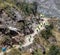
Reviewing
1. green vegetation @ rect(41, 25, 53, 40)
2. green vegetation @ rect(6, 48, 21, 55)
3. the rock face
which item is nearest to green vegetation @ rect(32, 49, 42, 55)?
green vegetation @ rect(6, 48, 21, 55)

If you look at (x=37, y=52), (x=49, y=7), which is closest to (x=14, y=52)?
(x=37, y=52)

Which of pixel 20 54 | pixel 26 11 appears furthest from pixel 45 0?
pixel 20 54

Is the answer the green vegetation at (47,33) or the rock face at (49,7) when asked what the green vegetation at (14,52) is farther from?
the rock face at (49,7)

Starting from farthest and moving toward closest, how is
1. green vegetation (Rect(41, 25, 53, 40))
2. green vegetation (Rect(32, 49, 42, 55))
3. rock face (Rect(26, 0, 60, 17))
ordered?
rock face (Rect(26, 0, 60, 17)) → green vegetation (Rect(41, 25, 53, 40)) → green vegetation (Rect(32, 49, 42, 55))

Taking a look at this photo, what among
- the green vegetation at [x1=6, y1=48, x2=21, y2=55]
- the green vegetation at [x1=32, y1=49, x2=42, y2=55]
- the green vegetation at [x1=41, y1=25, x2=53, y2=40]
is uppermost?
the green vegetation at [x1=6, y1=48, x2=21, y2=55]

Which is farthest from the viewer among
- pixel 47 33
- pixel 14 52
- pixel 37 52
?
pixel 47 33

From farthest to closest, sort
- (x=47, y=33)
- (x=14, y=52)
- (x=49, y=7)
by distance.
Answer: (x=49, y=7) < (x=47, y=33) < (x=14, y=52)

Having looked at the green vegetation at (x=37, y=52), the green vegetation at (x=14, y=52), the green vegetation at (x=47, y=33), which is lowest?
the green vegetation at (x=37, y=52)

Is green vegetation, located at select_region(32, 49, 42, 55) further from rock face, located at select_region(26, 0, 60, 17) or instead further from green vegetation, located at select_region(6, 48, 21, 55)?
rock face, located at select_region(26, 0, 60, 17)

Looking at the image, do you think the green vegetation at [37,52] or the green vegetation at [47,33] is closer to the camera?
the green vegetation at [37,52]

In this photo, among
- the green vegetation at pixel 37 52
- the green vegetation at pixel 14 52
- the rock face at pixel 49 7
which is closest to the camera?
the green vegetation at pixel 14 52

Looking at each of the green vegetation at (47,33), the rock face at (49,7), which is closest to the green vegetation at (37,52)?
the green vegetation at (47,33)

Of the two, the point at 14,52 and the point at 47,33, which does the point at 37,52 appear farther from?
the point at 47,33
